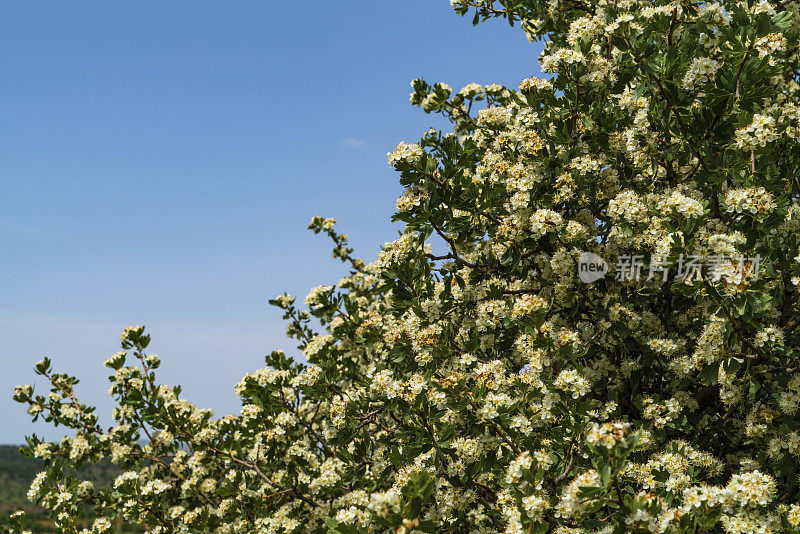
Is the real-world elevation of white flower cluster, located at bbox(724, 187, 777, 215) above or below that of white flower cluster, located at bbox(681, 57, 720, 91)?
below

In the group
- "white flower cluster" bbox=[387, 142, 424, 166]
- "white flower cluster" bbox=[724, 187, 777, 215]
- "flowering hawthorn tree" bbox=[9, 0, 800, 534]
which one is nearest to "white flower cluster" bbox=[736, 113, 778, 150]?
"flowering hawthorn tree" bbox=[9, 0, 800, 534]

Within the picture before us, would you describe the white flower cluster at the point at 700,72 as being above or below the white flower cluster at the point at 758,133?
above

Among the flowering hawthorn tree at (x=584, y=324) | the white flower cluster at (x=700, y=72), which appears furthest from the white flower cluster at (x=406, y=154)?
the white flower cluster at (x=700, y=72)

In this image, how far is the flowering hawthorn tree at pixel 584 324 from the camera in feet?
13.5

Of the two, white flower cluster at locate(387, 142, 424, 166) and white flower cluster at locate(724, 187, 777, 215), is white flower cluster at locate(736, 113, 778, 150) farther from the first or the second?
white flower cluster at locate(387, 142, 424, 166)

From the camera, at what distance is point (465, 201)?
5.18 metres

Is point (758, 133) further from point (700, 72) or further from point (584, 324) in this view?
point (584, 324)

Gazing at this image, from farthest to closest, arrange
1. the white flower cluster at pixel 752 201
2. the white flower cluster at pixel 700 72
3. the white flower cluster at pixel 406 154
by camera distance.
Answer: the white flower cluster at pixel 406 154
the white flower cluster at pixel 700 72
the white flower cluster at pixel 752 201

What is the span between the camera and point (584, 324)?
5570 mm

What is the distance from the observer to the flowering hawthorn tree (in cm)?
413

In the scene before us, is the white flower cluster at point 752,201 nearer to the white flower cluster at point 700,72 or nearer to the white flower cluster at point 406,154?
the white flower cluster at point 700,72

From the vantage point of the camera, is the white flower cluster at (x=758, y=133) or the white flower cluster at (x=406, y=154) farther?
the white flower cluster at (x=406, y=154)

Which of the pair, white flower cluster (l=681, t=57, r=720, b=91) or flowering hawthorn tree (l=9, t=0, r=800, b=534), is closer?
flowering hawthorn tree (l=9, t=0, r=800, b=534)

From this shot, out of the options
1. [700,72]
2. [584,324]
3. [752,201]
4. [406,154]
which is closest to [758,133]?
[752,201]
